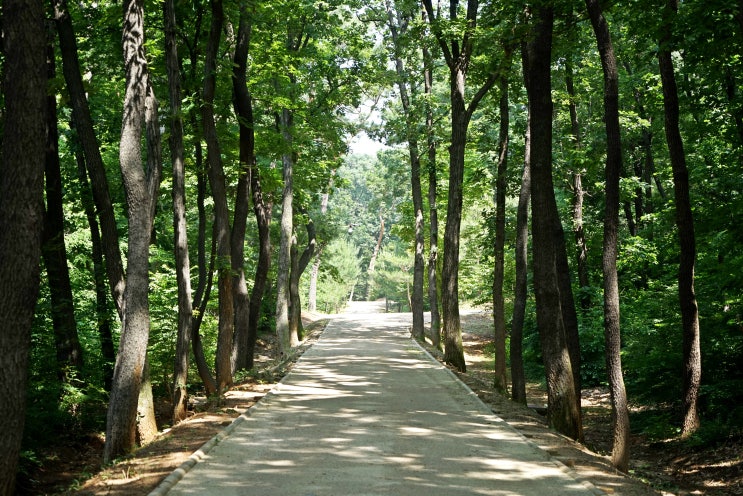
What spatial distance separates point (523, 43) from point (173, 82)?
258 inches

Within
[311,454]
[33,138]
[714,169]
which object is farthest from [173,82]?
[714,169]

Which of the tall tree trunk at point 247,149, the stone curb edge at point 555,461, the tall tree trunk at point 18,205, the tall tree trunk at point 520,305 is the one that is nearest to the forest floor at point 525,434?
the stone curb edge at point 555,461

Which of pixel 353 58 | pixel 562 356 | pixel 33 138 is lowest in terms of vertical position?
pixel 562 356

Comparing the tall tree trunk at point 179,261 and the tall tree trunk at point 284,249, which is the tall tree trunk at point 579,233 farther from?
→ the tall tree trunk at point 179,261

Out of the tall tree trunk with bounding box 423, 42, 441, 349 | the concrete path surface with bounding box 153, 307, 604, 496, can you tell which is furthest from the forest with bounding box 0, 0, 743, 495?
the concrete path surface with bounding box 153, 307, 604, 496

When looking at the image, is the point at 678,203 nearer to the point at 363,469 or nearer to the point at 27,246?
the point at 363,469

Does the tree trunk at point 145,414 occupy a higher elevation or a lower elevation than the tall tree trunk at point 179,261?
lower

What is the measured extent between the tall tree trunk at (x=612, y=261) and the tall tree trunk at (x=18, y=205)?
314 inches

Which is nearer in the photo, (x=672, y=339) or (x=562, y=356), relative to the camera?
(x=562, y=356)

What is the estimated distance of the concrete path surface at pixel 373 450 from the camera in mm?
7094

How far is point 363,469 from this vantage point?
25.9ft

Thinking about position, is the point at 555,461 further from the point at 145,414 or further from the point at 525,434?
the point at 145,414

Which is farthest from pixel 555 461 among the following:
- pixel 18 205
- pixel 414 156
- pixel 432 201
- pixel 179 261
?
pixel 414 156

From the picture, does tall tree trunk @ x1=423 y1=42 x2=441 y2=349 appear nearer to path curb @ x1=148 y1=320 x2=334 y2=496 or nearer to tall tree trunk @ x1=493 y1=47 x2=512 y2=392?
tall tree trunk @ x1=493 y1=47 x2=512 y2=392
